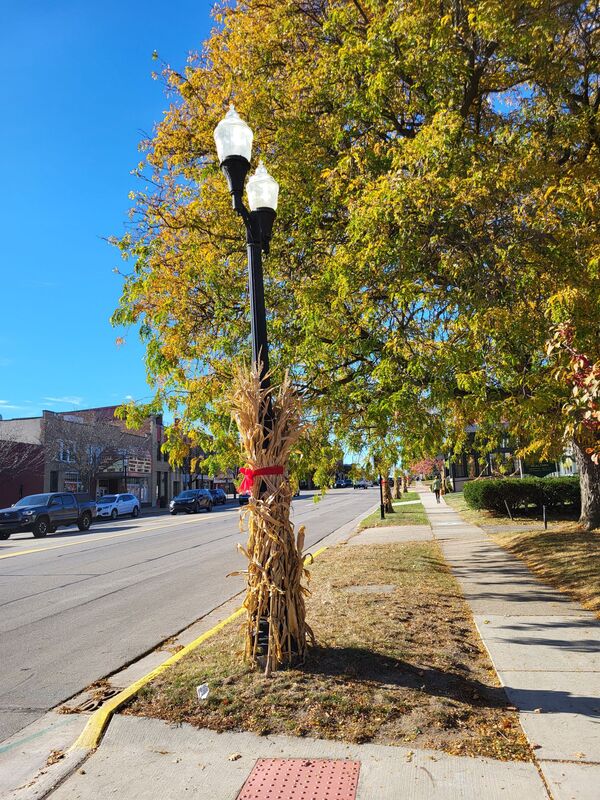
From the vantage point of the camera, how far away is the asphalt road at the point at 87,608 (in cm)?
560

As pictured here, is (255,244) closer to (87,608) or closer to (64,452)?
(87,608)

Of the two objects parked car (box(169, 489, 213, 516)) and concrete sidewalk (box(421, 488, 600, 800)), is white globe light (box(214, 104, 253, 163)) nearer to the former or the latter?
concrete sidewalk (box(421, 488, 600, 800))

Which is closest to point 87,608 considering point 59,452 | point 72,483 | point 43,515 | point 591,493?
point 591,493

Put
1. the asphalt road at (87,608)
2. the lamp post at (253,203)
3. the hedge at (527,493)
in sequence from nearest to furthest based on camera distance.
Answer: the lamp post at (253,203)
the asphalt road at (87,608)
the hedge at (527,493)

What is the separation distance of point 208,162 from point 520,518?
14654 millimetres

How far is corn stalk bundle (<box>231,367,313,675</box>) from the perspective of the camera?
4.75 metres

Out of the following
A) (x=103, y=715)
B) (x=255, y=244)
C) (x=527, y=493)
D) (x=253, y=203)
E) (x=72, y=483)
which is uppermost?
(x=253, y=203)

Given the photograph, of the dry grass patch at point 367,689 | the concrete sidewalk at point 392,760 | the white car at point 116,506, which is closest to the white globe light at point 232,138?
the dry grass patch at point 367,689

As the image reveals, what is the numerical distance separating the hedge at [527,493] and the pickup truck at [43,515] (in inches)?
652

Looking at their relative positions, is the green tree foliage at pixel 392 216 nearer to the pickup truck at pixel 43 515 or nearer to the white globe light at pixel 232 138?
the white globe light at pixel 232 138

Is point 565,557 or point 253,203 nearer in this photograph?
point 253,203

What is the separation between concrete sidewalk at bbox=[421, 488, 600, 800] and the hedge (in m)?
10.2

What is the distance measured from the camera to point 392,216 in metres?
7.14

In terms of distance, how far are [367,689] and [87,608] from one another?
5724 millimetres
